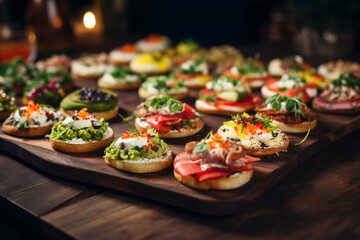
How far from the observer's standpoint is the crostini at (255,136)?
416 cm

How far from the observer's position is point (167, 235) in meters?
3.14

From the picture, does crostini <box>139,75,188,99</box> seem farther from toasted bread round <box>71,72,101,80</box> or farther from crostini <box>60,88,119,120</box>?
toasted bread round <box>71,72,101,80</box>

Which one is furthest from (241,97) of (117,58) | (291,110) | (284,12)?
(284,12)

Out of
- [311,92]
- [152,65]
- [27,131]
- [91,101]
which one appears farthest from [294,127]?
[152,65]

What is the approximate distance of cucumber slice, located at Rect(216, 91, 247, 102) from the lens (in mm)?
5434

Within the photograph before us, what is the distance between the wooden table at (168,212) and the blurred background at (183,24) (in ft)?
12.8

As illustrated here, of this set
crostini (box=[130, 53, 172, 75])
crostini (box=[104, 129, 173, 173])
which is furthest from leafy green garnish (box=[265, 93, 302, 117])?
crostini (box=[130, 53, 172, 75])

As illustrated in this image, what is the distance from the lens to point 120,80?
6.55 metres

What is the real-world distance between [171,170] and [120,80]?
2966 mm

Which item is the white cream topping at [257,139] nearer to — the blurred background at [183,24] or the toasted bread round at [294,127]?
the toasted bread round at [294,127]

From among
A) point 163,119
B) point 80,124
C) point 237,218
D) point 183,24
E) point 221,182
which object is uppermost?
point 80,124

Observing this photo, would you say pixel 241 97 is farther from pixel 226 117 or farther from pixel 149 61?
pixel 149 61

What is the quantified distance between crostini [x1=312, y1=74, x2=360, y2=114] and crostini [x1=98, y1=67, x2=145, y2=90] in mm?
2692

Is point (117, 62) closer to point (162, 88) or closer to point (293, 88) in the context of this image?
point (162, 88)
